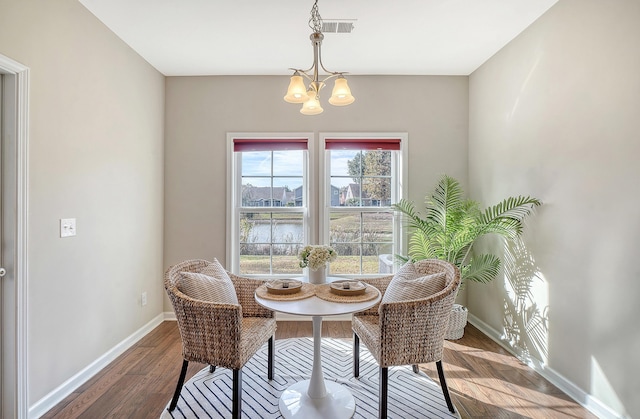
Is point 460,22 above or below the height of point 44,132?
above

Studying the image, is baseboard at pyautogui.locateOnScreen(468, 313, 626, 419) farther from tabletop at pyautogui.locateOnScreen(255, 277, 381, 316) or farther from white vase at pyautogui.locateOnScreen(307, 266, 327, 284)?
white vase at pyautogui.locateOnScreen(307, 266, 327, 284)

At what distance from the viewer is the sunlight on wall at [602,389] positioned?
1749 mm

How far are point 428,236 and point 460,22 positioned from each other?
1.76m

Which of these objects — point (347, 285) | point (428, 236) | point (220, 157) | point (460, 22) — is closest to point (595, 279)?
point (428, 236)

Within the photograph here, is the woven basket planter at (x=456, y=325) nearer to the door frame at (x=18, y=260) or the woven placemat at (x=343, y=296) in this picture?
the woven placemat at (x=343, y=296)

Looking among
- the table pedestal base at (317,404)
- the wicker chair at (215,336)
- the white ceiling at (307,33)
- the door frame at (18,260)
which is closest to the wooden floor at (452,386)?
the door frame at (18,260)

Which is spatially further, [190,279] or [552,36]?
[552,36]

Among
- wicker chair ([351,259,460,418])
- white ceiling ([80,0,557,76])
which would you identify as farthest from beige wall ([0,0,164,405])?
wicker chair ([351,259,460,418])

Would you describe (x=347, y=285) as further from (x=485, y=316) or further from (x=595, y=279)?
(x=485, y=316)

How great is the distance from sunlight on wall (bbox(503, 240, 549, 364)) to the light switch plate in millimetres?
3280

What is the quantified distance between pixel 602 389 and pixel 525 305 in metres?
0.71

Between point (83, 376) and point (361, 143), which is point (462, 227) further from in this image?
point (83, 376)

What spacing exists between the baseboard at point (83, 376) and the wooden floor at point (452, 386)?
38mm

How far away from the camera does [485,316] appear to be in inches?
119
